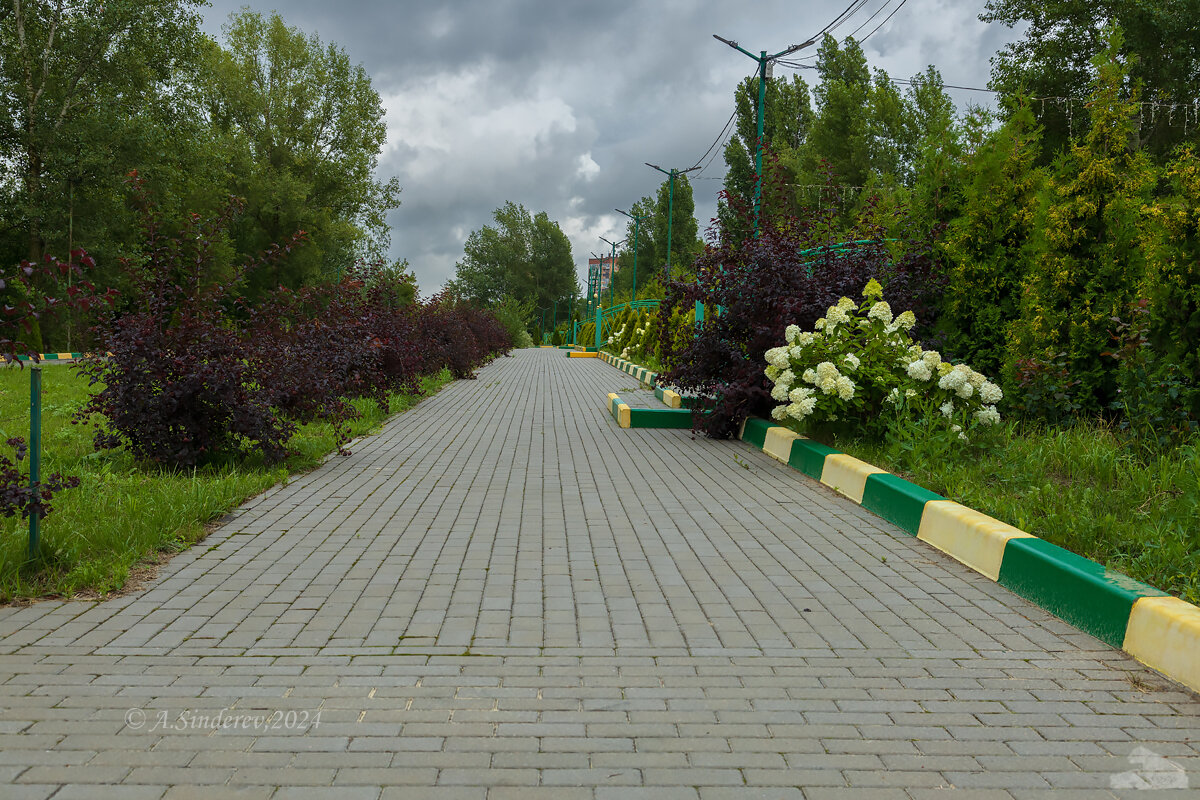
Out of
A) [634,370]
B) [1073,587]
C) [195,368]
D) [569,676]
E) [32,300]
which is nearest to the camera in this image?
[569,676]

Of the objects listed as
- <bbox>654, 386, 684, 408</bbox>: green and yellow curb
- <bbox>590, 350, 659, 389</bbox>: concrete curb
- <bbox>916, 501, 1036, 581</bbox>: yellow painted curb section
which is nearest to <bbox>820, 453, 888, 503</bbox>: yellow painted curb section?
<bbox>916, 501, 1036, 581</bbox>: yellow painted curb section

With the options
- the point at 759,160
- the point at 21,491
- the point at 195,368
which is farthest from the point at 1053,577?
the point at 759,160

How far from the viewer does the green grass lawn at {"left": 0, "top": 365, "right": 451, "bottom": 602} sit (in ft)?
15.6

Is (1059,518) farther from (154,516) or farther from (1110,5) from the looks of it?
(1110,5)

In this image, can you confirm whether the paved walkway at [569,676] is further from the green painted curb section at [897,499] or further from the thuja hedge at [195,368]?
the thuja hedge at [195,368]

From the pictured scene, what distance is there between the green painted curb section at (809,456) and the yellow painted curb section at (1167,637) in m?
4.20

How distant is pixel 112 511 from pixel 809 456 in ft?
19.4

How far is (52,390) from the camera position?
15.5 metres

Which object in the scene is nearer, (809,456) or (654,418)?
(809,456)

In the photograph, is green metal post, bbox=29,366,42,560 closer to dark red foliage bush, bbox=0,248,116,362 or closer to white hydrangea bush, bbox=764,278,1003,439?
dark red foliage bush, bbox=0,248,116,362

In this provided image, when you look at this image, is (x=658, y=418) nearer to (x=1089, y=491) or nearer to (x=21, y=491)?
(x=1089, y=491)

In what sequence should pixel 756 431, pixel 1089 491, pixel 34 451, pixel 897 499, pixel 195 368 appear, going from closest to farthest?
pixel 34 451 < pixel 1089 491 < pixel 897 499 < pixel 195 368 < pixel 756 431

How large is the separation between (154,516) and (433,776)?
3.79 m

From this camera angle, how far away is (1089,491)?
574 cm
